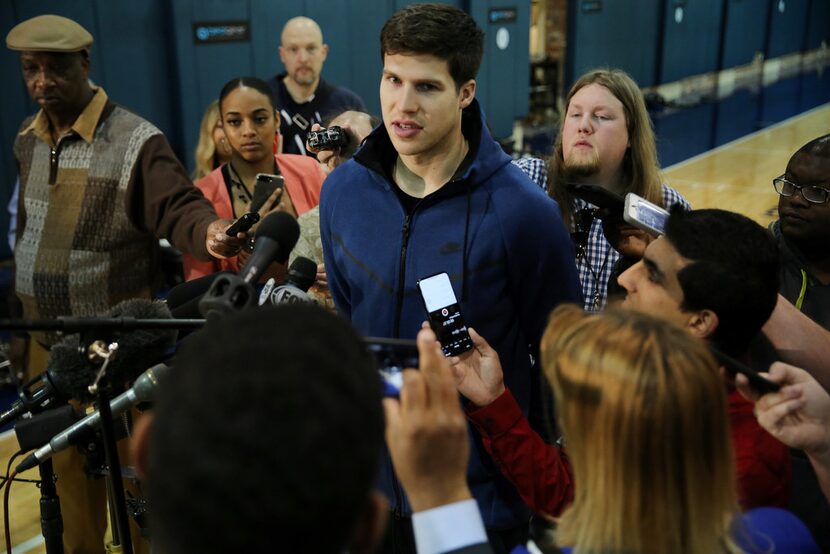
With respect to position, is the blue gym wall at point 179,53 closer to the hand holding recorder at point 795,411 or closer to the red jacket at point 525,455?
the red jacket at point 525,455

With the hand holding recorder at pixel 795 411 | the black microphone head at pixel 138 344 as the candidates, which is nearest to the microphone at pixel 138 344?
the black microphone head at pixel 138 344

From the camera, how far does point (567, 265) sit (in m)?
1.95

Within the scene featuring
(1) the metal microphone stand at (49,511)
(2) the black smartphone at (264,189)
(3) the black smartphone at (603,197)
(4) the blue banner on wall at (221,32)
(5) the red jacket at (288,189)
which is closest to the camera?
(1) the metal microphone stand at (49,511)

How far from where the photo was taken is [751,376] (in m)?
1.35

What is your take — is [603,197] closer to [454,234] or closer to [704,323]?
[454,234]

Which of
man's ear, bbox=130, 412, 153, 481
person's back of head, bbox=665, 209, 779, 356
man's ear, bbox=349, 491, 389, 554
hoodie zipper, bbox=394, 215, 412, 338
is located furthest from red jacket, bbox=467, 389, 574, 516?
man's ear, bbox=130, 412, 153, 481

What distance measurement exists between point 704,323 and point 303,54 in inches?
160

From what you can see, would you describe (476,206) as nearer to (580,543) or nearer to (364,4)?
(580,543)

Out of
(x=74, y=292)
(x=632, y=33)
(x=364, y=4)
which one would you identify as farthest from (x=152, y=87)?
(x=632, y=33)

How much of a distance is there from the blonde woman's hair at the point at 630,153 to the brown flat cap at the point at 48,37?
1760 millimetres

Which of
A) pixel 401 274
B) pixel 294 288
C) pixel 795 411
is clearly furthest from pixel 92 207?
pixel 795 411

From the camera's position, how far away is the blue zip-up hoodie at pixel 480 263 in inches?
74.2

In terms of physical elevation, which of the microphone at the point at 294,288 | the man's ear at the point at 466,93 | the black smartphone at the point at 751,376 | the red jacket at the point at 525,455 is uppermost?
the man's ear at the point at 466,93

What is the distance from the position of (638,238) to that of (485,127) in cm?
56
